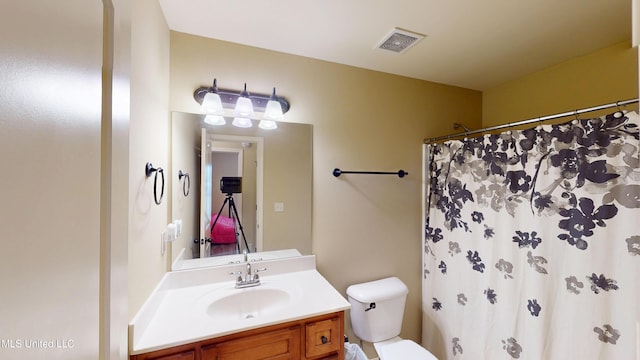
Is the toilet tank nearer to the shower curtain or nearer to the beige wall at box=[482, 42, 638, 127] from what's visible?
the shower curtain

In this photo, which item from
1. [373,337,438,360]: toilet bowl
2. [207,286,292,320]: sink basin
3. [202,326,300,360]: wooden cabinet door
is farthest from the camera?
[373,337,438,360]: toilet bowl

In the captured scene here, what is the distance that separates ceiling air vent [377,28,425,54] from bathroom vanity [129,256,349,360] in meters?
1.55

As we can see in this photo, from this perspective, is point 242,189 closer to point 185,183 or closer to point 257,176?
point 257,176

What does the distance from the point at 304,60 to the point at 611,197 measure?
182 centimetres

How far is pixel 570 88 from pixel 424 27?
123 centimetres

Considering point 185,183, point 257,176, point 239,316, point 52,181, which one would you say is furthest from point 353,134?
Result: point 52,181

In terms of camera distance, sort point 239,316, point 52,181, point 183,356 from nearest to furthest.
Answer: point 52,181 < point 183,356 < point 239,316

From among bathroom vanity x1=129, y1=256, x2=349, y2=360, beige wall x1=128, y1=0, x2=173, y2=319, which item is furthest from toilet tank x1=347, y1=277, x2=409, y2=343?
beige wall x1=128, y1=0, x2=173, y2=319

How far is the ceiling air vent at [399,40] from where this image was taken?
1.52 metres

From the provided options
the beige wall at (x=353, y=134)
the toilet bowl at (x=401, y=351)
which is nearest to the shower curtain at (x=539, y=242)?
the beige wall at (x=353, y=134)

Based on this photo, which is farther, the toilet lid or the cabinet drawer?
the toilet lid

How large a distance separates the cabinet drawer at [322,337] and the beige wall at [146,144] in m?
0.77

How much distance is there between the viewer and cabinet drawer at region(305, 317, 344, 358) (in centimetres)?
125

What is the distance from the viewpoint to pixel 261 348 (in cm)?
116
